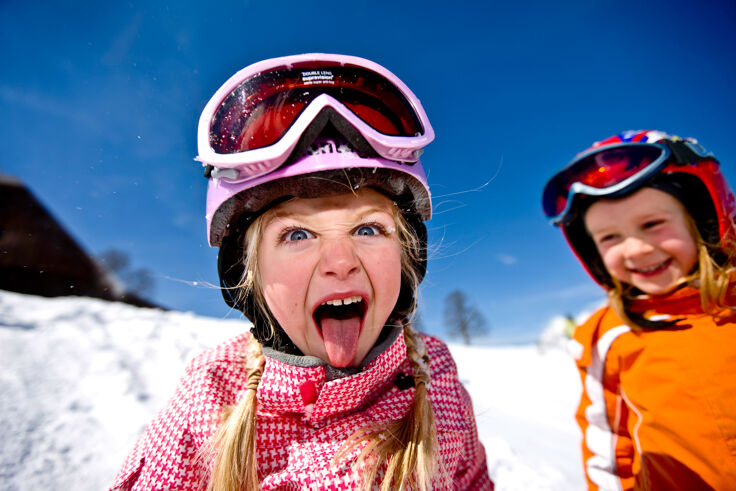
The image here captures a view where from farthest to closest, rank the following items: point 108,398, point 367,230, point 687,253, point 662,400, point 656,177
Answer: point 108,398, point 656,177, point 687,253, point 662,400, point 367,230

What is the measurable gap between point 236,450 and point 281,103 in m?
1.42

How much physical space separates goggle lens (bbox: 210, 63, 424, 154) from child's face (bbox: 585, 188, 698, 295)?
1909mm

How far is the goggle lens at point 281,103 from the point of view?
4.83 ft

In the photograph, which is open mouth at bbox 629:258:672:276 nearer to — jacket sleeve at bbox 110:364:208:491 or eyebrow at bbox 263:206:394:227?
eyebrow at bbox 263:206:394:227

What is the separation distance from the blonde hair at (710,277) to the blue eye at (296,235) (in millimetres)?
2414

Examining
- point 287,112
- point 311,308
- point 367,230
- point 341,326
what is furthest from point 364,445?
point 287,112

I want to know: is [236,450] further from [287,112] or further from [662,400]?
[662,400]

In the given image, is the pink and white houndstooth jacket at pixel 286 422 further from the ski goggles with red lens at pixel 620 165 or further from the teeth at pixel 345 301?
the ski goggles with red lens at pixel 620 165

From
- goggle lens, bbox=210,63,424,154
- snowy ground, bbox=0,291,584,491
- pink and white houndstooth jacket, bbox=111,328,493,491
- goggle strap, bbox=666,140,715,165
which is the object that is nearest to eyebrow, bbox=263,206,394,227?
goggle lens, bbox=210,63,424,154

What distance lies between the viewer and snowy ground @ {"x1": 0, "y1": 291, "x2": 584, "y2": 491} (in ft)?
7.51

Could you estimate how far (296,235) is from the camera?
1371 mm

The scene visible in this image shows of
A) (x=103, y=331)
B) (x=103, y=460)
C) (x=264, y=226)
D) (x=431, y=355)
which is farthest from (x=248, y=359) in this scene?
(x=103, y=331)

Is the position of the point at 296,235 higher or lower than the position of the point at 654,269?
higher

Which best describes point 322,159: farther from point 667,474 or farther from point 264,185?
point 667,474
